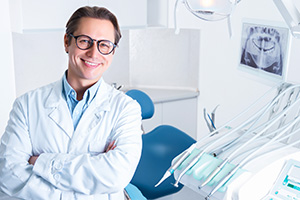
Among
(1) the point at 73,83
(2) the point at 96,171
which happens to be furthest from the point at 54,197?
(1) the point at 73,83

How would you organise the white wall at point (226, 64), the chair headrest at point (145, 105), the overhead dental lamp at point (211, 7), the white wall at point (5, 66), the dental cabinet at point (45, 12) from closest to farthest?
the overhead dental lamp at point (211, 7), the chair headrest at point (145, 105), the white wall at point (5, 66), the white wall at point (226, 64), the dental cabinet at point (45, 12)

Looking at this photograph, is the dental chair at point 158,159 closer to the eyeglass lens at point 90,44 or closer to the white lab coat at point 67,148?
the white lab coat at point 67,148

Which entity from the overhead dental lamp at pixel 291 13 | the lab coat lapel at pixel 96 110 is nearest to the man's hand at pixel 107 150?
the lab coat lapel at pixel 96 110

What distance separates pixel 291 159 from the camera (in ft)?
4.25

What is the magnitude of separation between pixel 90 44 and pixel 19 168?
21.1 inches

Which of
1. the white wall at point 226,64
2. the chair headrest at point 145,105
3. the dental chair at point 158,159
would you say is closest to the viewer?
the dental chair at point 158,159

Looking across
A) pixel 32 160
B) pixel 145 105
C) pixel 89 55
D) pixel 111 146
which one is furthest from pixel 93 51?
pixel 145 105

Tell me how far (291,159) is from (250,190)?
0.20 m

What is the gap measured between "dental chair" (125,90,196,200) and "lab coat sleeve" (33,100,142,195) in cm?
64

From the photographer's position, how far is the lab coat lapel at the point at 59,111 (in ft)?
4.94

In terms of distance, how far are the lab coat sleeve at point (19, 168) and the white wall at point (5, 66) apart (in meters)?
1.09

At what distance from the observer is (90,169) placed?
1.40 metres

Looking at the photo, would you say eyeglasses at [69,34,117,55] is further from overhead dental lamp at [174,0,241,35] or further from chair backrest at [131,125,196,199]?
chair backrest at [131,125,196,199]

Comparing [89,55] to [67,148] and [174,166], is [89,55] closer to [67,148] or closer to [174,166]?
[67,148]
